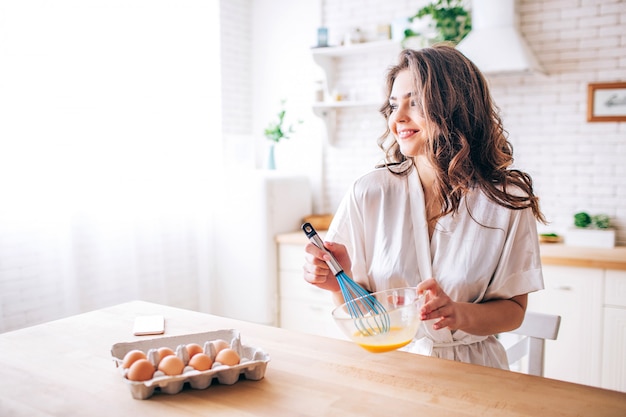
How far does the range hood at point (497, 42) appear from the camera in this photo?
309cm

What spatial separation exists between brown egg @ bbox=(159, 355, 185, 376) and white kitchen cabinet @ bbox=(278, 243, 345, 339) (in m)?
2.33

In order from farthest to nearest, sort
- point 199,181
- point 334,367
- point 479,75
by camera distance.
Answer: point 199,181, point 479,75, point 334,367

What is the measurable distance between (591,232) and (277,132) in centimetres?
214

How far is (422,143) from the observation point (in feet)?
5.59

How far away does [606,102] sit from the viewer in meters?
3.21

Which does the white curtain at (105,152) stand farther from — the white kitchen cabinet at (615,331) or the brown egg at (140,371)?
the white kitchen cabinet at (615,331)

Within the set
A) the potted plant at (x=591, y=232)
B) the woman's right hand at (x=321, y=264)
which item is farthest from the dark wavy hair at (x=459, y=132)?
the potted plant at (x=591, y=232)

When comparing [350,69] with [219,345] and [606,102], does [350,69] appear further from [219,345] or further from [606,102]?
[219,345]

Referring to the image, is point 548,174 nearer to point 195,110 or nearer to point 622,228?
point 622,228

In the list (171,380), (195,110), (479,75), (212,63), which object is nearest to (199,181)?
(195,110)

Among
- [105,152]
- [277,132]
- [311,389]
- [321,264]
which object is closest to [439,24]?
[277,132]

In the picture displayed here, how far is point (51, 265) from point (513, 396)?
258 centimetres

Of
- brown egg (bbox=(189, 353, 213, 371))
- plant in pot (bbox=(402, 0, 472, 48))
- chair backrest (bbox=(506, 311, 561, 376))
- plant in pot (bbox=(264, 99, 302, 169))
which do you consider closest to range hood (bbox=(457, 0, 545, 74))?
plant in pot (bbox=(402, 0, 472, 48))

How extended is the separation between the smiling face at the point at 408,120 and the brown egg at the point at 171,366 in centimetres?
91
